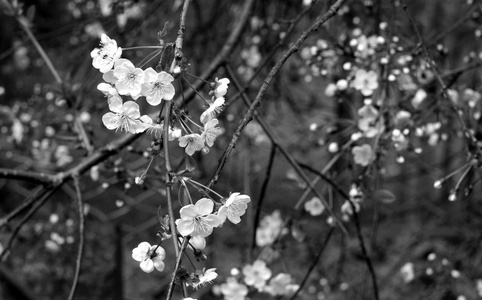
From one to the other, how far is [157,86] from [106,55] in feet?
0.49

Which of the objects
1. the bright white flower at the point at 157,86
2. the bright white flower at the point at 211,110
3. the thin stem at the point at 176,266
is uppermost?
the bright white flower at the point at 157,86

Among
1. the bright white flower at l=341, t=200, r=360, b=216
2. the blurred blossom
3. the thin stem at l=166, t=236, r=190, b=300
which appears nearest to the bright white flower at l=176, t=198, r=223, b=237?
the thin stem at l=166, t=236, r=190, b=300

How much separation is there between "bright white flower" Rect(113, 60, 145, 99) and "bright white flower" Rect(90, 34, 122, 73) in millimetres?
52

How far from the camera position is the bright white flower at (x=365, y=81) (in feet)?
6.05

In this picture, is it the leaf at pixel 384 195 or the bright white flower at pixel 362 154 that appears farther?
the bright white flower at pixel 362 154

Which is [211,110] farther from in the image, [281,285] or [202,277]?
[281,285]

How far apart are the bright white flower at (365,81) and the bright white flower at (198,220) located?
0.98 m

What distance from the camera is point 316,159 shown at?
13.0ft

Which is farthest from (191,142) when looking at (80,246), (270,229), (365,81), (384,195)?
(270,229)

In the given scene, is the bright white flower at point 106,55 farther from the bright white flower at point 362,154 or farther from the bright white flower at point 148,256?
the bright white flower at point 362,154

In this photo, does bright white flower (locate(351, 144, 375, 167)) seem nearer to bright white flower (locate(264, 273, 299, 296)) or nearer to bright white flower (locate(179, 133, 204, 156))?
bright white flower (locate(264, 273, 299, 296))

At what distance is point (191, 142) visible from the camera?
3.52 feet

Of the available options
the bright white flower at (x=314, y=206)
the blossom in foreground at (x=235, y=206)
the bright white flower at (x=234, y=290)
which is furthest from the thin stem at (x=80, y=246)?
the bright white flower at (x=314, y=206)

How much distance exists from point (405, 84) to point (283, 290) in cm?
83
